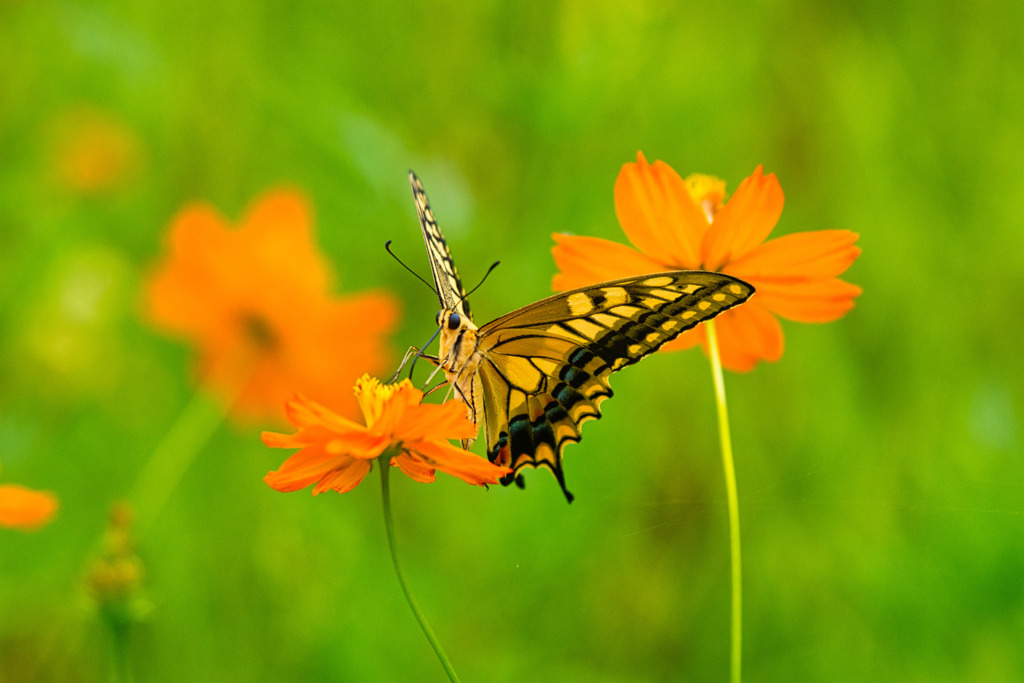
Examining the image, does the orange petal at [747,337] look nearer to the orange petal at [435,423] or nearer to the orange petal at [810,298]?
the orange petal at [810,298]

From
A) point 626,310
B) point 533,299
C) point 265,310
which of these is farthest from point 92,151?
point 626,310

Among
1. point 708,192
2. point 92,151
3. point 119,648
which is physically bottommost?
point 119,648

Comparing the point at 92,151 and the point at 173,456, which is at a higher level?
the point at 92,151

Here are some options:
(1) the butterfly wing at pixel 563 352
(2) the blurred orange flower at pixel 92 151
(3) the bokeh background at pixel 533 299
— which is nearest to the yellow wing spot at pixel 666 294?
(1) the butterfly wing at pixel 563 352

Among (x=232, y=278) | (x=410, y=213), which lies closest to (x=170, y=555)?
(x=232, y=278)

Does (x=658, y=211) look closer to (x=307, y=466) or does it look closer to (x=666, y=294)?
(x=666, y=294)

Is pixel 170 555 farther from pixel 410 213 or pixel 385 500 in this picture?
pixel 385 500

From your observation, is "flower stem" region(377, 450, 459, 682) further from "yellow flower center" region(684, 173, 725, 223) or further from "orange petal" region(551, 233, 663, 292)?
"yellow flower center" region(684, 173, 725, 223)
